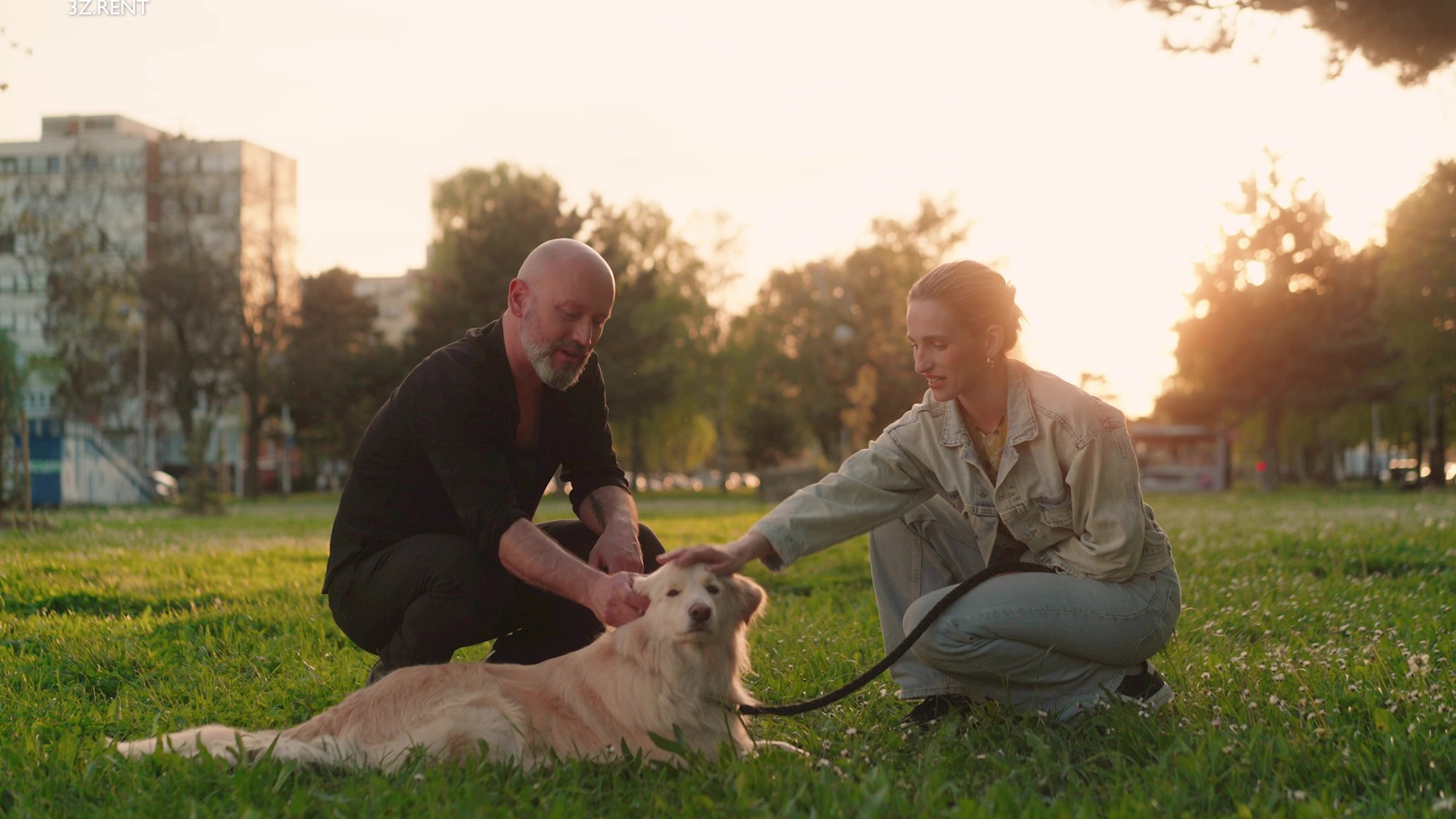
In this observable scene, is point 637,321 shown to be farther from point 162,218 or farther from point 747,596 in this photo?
point 747,596

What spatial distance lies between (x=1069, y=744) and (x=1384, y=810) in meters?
1.05

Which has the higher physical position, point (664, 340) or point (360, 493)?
point (664, 340)

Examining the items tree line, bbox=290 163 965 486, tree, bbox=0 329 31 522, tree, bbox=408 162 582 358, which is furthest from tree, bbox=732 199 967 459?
tree, bbox=0 329 31 522

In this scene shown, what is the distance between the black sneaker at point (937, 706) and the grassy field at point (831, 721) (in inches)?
5.8

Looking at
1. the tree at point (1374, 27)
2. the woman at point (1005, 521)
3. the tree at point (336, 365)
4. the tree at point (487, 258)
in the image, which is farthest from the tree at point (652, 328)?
the woman at point (1005, 521)

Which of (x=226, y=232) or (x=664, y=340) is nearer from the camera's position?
(x=664, y=340)

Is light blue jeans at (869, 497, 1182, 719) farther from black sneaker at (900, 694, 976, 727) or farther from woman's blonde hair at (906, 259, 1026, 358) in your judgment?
woman's blonde hair at (906, 259, 1026, 358)

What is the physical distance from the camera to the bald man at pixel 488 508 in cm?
442

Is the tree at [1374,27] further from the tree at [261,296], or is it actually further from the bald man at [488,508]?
the tree at [261,296]

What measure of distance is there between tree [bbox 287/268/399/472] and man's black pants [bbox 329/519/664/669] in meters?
31.5

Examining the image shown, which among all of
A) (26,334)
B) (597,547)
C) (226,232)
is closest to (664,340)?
(226,232)

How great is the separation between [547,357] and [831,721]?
193 cm

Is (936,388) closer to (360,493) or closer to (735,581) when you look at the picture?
(735,581)

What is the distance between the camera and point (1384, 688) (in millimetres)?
4430
